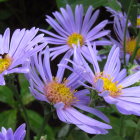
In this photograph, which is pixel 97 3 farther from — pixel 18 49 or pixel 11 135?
pixel 11 135

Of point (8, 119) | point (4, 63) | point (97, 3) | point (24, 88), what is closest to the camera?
point (4, 63)

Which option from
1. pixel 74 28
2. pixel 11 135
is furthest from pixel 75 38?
pixel 11 135

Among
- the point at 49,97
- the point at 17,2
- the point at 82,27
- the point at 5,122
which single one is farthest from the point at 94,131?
the point at 17,2

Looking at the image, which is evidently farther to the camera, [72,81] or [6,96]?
[6,96]

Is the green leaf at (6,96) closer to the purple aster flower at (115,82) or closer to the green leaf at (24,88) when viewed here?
the green leaf at (24,88)

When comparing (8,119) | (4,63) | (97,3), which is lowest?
(8,119)

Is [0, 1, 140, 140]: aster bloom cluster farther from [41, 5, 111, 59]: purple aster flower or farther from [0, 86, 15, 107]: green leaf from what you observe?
[0, 86, 15, 107]: green leaf

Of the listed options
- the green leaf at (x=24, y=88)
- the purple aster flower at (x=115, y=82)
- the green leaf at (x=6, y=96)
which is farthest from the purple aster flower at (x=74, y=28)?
the purple aster flower at (x=115, y=82)
